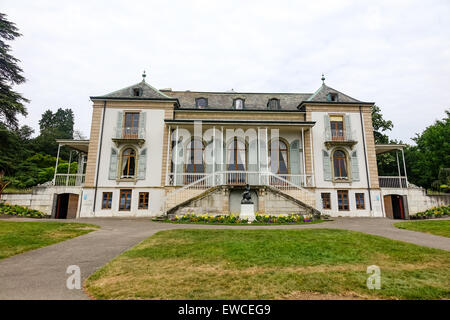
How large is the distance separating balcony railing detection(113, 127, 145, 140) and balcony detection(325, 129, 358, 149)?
14.5 metres

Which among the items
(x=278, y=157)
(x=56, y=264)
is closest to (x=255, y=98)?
(x=278, y=157)

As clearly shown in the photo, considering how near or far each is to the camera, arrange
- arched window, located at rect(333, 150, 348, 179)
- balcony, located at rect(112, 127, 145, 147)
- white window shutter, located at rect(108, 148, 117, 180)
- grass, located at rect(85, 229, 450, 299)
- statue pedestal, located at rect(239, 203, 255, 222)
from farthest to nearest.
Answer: arched window, located at rect(333, 150, 348, 179)
balcony, located at rect(112, 127, 145, 147)
white window shutter, located at rect(108, 148, 117, 180)
statue pedestal, located at rect(239, 203, 255, 222)
grass, located at rect(85, 229, 450, 299)

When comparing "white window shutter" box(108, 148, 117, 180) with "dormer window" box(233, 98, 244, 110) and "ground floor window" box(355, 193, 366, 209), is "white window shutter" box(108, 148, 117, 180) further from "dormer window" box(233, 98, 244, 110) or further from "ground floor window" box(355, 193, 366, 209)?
"ground floor window" box(355, 193, 366, 209)

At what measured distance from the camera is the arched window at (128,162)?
57.3 ft

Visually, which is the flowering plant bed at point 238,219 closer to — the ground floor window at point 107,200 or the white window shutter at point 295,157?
the white window shutter at point 295,157

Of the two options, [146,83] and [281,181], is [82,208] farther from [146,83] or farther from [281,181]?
[281,181]

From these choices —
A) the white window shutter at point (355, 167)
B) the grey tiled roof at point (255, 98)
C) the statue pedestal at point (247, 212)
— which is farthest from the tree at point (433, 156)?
the statue pedestal at point (247, 212)

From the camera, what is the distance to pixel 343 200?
17250 millimetres

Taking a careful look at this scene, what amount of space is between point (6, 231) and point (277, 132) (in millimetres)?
16690

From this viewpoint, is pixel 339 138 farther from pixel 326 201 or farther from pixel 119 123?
pixel 119 123

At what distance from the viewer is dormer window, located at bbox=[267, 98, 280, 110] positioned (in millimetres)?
19938

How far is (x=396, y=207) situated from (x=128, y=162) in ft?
71.4

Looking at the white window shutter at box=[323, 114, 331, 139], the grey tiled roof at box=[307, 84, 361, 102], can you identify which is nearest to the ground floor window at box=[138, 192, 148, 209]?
the white window shutter at box=[323, 114, 331, 139]
